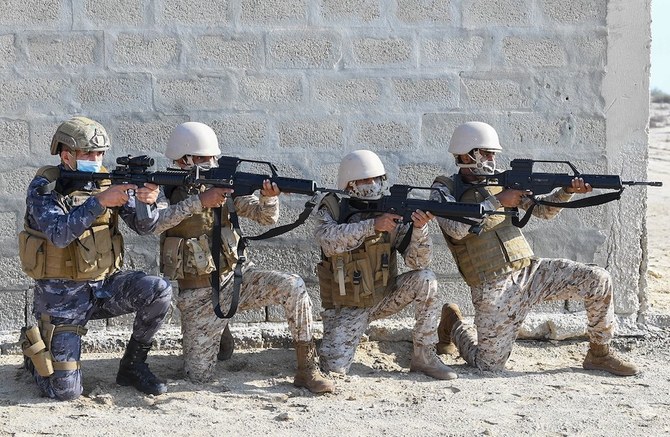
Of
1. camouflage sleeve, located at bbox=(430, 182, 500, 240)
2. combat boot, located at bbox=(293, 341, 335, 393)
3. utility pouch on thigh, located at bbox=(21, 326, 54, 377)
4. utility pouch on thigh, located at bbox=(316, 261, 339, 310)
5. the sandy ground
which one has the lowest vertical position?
the sandy ground

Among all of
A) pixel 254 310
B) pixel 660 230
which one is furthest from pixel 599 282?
pixel 660 230

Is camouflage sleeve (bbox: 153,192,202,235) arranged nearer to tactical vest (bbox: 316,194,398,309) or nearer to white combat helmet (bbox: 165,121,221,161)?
white combat helmet (bbox: 165,121,221,161)

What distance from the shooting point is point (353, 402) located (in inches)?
219

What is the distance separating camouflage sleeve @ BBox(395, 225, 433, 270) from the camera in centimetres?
588

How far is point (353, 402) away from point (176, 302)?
137 cm

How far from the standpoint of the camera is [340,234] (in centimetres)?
586

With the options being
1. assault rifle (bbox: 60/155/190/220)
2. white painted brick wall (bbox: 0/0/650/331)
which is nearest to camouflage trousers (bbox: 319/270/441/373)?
white painted brick wall (bbox: 0/0/650/331)

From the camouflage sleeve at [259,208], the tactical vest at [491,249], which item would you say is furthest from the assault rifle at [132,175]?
the tactical vest at [491,249]

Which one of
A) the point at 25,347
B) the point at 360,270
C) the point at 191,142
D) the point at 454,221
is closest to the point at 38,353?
the point at 25,347

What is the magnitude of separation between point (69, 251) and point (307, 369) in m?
1.40

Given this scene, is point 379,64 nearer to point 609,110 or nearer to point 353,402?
point 609,110

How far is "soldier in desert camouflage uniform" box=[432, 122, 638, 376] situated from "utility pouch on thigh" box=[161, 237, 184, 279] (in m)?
1.45

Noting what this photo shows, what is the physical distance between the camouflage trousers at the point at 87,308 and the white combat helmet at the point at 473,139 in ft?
5.99

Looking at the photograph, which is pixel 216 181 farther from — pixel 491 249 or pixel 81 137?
pixel 491 249
